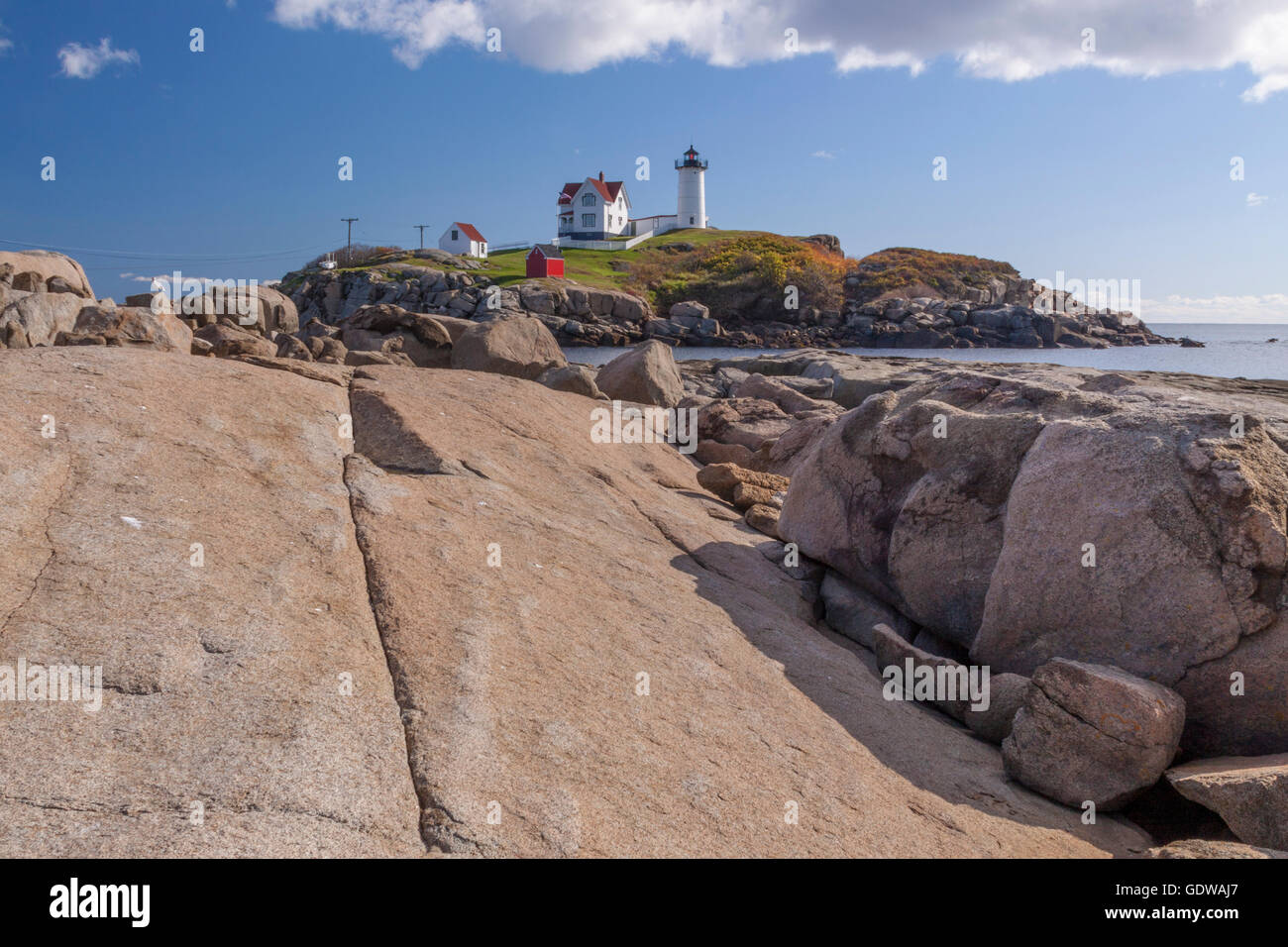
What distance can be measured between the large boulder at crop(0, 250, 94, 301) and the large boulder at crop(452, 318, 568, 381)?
10.8 m

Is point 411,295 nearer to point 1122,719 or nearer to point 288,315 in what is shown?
point 288,315

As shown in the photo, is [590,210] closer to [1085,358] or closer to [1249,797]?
[1085,358]

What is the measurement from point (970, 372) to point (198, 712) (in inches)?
346

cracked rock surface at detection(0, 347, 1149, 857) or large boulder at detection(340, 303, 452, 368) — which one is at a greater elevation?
large boulder at detection(340, 303, 452, 368)

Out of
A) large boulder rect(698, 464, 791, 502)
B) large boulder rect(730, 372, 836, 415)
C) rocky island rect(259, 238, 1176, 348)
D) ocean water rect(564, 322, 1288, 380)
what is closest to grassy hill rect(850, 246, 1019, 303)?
rocky island rect(259, 238, 1176, 348)

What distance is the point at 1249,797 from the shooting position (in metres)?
5.43

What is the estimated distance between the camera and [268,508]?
6.94m

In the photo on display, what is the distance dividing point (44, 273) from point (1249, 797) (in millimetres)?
29132

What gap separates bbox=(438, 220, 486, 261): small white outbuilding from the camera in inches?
4754

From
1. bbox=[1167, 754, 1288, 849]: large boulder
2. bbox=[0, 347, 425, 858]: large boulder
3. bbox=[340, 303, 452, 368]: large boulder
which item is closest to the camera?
bbox=[0, 347, 425, 858]: large boulder

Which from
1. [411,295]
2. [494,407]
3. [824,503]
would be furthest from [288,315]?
[411,295]

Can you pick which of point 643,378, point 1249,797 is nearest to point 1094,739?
point 1249,797

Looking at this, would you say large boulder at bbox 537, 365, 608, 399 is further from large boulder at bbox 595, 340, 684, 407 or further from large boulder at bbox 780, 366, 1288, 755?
large boulder at bbox 780, 366, 1288, 755

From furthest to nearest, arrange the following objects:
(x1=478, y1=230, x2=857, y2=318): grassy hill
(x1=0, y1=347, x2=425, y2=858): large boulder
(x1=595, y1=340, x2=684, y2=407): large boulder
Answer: (x1=478, y1=230, x2=857, y2=318): grassy hill
(x1=595, y1=340, x2=684, y2=407): large boulder
(x1=0, y1=347, x2=425, y2=858): large boulder
